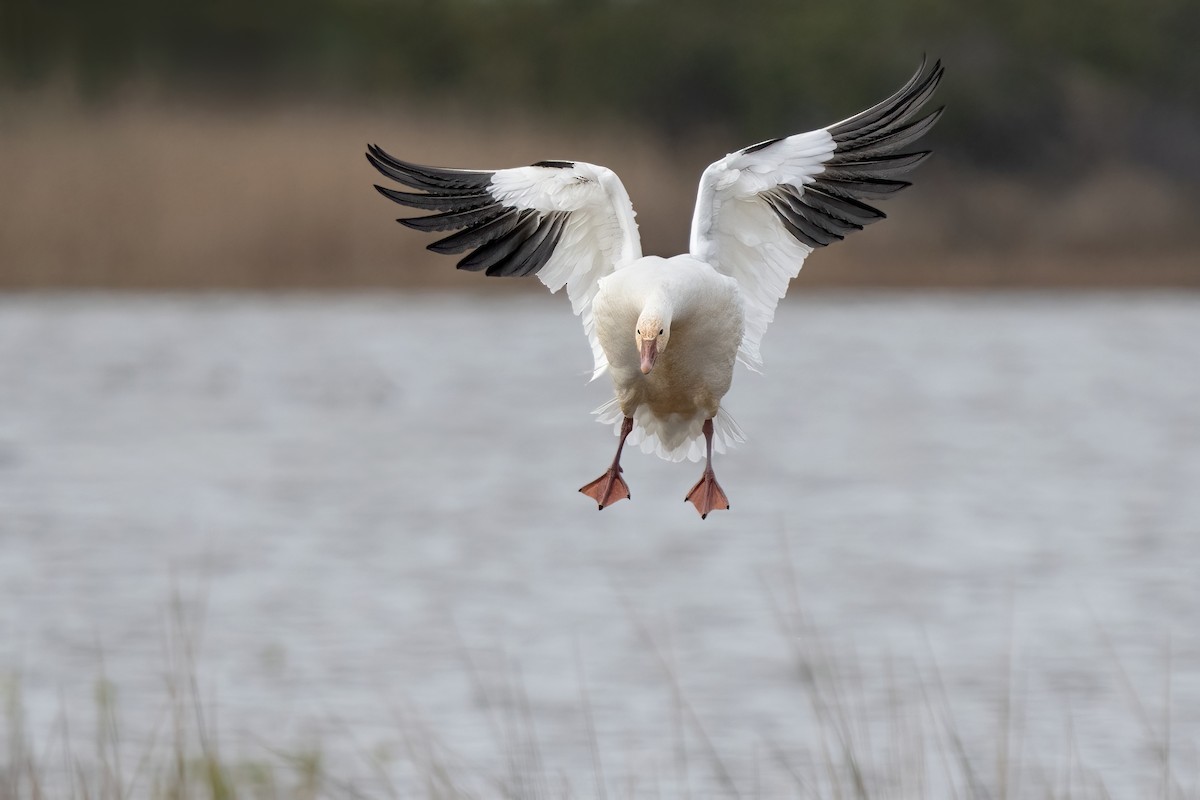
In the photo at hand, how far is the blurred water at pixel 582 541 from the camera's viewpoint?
33.4ft

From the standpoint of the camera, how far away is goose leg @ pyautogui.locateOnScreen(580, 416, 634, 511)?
5.30 meters

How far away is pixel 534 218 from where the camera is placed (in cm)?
571

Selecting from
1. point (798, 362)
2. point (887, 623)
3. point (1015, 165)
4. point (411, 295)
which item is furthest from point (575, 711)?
point (411, 295)

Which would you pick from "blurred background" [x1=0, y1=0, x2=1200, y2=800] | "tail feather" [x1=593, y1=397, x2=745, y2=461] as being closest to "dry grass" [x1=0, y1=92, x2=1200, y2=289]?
"blurred background" [x1=0, y1=0, x2=1200, y2=800]

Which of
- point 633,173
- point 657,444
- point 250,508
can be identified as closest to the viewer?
point 657,444

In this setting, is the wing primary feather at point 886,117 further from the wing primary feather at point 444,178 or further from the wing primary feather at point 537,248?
the wing primary feather at point 444,178

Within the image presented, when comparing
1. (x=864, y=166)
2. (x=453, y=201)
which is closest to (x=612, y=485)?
(x=453, y=201)

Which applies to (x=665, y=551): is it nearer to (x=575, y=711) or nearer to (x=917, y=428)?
(x=575, y=711)

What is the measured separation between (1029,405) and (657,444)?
17.3 meters

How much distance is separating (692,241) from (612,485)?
2.38ft

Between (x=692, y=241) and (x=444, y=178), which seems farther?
(x=444, y=178)

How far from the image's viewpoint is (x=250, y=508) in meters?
17.0

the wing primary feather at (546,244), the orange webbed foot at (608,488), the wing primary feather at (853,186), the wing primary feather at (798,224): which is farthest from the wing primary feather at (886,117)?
the orange webbed foot at (608,488)

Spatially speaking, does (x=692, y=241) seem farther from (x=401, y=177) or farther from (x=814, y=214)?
(x=401, y=177)
